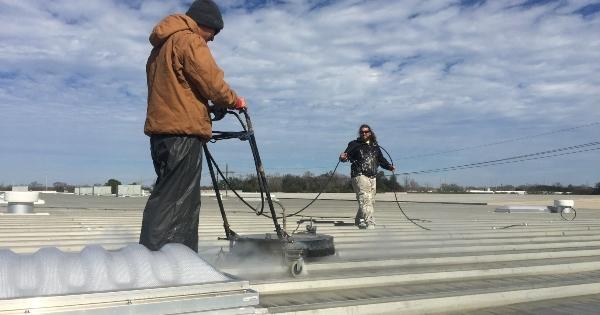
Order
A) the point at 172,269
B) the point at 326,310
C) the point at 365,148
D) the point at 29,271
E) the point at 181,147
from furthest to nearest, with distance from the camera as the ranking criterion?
the point at 365,148 → the point at 181,147 → the point at 326,310 → the point at 172,269 → the point at 29,271

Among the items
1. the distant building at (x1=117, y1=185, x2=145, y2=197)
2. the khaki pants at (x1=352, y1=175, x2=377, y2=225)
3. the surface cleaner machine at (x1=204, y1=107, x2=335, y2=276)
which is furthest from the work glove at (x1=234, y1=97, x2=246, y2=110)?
the distant building at (x1=117, y1=185, x2=145, y2=197)

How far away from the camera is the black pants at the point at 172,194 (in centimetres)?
357

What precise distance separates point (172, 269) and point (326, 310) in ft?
3.05

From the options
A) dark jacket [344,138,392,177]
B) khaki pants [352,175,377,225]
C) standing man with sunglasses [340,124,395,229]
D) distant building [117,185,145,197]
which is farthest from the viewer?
distant building [117,185,145,197]

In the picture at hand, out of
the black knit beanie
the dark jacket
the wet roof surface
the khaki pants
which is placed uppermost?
the black knit beanie

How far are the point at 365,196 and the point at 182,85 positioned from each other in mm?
5228

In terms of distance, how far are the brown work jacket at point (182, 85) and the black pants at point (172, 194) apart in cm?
9

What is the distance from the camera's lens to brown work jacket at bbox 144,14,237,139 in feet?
11.8

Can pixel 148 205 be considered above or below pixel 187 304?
above

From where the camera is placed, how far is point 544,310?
3744 mm

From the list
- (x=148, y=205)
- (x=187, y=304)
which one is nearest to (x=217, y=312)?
(x=187, y=304)

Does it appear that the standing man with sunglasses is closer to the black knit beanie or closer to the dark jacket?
the dark jacket

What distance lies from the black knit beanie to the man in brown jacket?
153 millimetres

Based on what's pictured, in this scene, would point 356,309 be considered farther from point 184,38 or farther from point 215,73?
point 184,38
